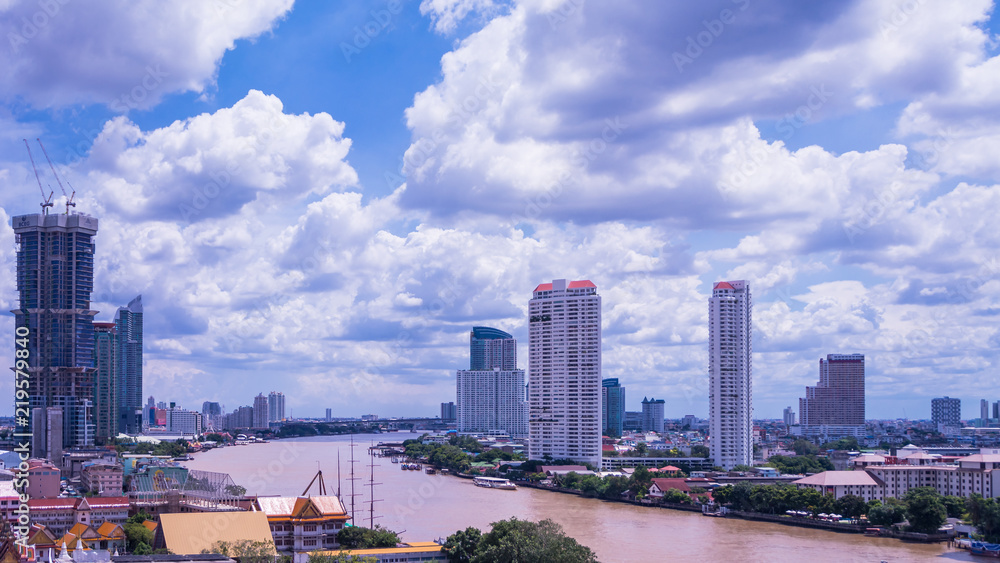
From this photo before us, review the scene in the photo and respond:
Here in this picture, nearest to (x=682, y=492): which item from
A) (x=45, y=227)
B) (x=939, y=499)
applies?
(x=939, y=499)

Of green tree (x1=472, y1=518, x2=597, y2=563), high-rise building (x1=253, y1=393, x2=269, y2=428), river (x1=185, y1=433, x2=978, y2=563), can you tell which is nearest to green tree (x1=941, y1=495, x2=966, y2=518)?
river (x1=185, y1=433, x2=978, y2=563)

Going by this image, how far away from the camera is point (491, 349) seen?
90.3 meters

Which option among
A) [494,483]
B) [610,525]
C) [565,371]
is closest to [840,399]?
[565,371]

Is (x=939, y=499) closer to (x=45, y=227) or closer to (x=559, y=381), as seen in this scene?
(x=559, y=381)

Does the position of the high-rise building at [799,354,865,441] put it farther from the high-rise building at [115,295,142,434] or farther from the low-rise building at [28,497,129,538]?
the low-rise building at [28,497,129,538]

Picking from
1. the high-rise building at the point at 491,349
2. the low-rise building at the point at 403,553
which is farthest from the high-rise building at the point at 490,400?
the low-rise building at the point at 403,553

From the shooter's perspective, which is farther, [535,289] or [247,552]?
[535,289]

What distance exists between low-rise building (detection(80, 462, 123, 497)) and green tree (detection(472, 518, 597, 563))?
704 inches

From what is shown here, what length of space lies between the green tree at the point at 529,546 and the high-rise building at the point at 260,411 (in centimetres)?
10892

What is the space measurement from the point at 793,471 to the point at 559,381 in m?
11.5

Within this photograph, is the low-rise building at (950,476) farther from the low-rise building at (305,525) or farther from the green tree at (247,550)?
the green tree at (247,550)

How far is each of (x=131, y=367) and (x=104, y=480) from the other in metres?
46.8

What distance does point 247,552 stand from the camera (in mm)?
15273

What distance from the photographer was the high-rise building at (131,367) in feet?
237
